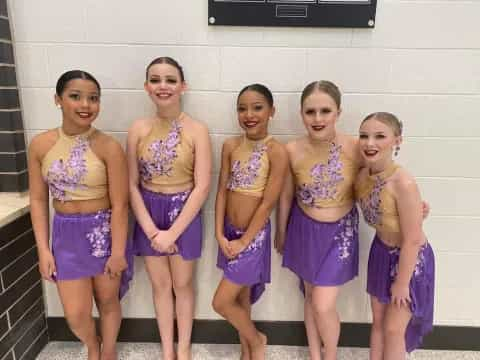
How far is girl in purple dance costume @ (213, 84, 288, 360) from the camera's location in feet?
4.88

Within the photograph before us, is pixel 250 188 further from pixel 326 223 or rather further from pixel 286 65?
pixel 286 65

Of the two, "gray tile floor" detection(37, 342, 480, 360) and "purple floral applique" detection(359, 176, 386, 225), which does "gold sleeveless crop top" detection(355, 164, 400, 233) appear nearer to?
"purple floral applique" detection(359, 176, 386, 225)

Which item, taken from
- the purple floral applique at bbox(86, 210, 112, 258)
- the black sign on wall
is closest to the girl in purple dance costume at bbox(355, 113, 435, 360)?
the black sign on wall

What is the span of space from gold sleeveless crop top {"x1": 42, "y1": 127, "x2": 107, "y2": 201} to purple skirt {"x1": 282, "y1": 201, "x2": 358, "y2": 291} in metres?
0.83

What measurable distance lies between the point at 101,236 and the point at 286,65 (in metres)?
1.03

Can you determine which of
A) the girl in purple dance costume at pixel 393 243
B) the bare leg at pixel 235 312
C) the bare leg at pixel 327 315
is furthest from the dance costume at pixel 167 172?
the girl in purple dance costume at pixel 393 243

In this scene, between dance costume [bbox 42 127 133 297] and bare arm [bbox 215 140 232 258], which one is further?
bare arm [bbox 215 140 232 258]

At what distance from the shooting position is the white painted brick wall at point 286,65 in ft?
5.22

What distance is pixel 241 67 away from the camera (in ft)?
5.36

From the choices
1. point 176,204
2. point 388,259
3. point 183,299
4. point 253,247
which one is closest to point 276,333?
point 183,299

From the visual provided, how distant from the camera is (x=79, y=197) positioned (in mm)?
1447

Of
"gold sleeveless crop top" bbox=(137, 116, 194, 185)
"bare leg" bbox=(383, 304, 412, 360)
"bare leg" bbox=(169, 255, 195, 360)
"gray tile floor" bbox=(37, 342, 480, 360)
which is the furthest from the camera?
"gray tile floor" bbox=(37, 342, 480, 360)

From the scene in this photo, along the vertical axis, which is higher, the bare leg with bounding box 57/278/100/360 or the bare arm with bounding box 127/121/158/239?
the bare arm with bounding box 127/121/158/239

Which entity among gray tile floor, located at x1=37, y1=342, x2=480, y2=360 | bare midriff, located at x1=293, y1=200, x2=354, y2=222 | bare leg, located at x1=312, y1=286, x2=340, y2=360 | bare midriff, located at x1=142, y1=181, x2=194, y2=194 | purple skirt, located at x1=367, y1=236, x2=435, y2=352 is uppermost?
bare midriff, located at x1=142, y1=181, x2=194, y2=194
